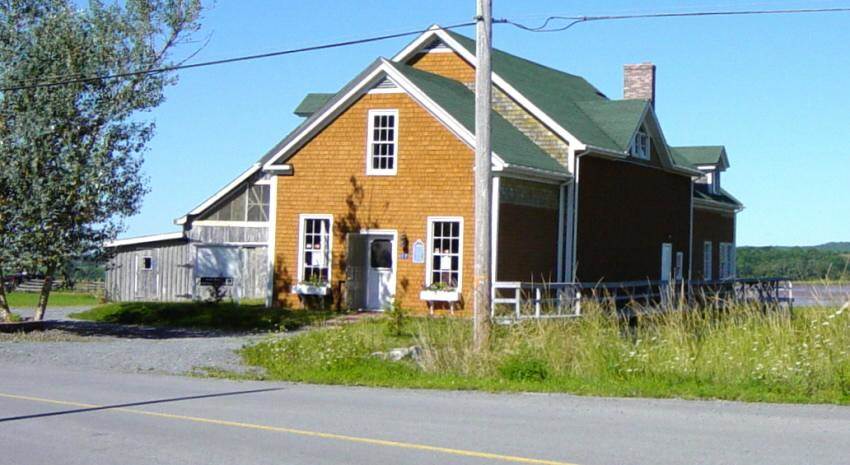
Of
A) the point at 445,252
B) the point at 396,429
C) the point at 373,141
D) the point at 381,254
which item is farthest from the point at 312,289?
the point at 396,429

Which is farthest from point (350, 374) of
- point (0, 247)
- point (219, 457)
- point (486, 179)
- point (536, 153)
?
point (536, 153)

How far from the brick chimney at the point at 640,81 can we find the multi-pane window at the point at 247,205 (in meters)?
14.4

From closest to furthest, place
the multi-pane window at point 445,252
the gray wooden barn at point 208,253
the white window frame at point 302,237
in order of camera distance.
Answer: the multi-pane window at point 445,252 → the white window frame at point 302,237 → the gray wooden barn at point 208,253

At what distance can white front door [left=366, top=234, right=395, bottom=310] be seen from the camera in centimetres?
2852

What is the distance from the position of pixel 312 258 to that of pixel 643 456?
67.4 feet

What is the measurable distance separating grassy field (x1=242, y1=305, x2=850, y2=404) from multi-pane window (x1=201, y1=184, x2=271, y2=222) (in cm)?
2322

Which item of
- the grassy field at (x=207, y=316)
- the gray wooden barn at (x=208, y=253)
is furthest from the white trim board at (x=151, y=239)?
the grassy field at (x=207, y=316)

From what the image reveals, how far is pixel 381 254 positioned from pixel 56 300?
2178cm

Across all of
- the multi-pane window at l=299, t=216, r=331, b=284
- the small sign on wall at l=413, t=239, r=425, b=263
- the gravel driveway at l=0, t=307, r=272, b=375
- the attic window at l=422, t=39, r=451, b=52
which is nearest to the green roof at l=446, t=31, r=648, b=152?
the attic window at l=422, t=39, r=451, b=52

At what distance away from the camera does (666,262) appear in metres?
37.5

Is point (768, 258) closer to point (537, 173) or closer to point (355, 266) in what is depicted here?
point (537, 173)

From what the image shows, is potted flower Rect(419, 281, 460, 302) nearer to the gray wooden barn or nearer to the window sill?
the window sill

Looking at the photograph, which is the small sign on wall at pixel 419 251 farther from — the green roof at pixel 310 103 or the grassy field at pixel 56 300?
the grassy field at pixel 56 300

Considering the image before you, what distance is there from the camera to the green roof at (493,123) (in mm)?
27719
